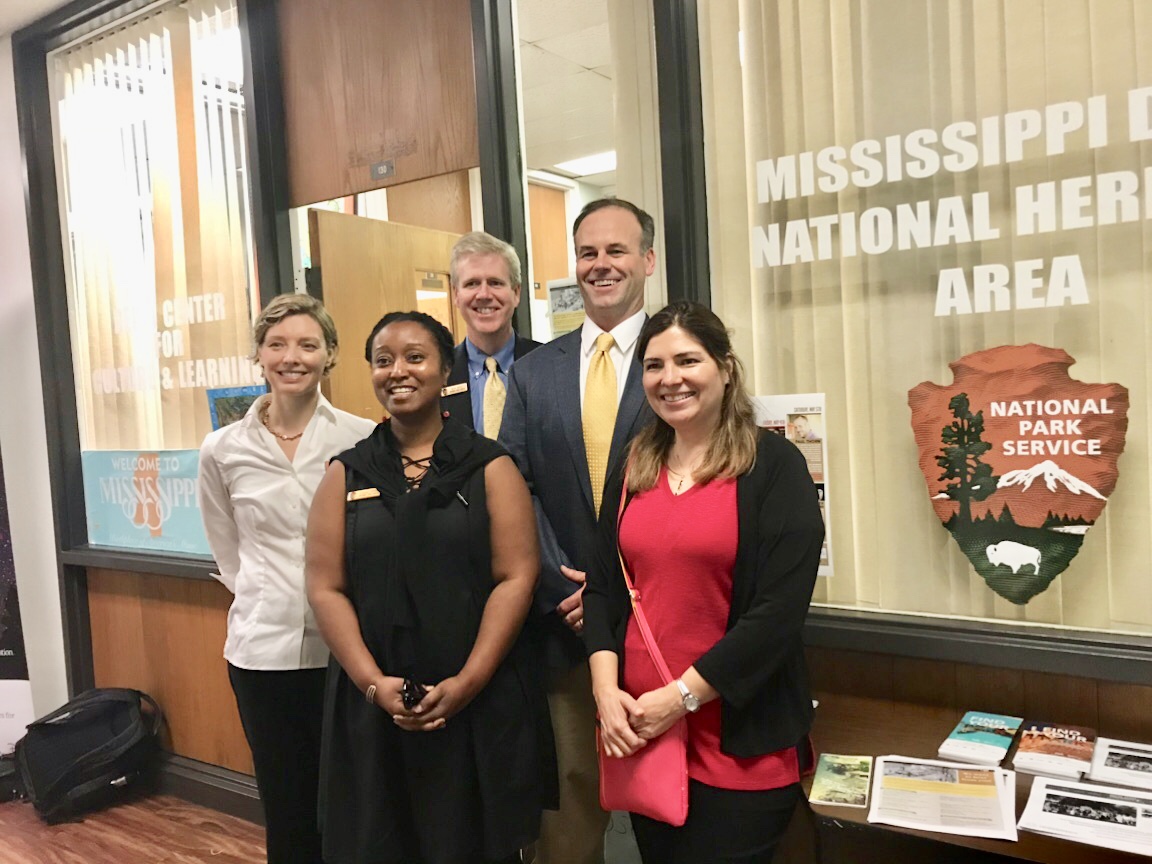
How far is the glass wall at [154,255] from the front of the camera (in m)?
2.90

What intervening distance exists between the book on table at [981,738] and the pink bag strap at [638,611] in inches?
23.5

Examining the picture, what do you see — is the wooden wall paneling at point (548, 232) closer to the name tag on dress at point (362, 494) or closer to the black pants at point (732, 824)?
the name tag on dress at point (362, 494)

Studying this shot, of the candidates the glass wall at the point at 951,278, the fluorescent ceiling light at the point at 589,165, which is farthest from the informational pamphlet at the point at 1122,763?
the fluorescent ceiling light at the point at 589,165

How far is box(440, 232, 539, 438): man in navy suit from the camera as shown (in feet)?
6.18

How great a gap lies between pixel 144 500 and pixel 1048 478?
3019 mm

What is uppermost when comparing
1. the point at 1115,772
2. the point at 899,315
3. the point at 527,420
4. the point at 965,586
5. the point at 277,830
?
the point at 899,315

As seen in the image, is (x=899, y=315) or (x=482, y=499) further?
(x=899, y=315)

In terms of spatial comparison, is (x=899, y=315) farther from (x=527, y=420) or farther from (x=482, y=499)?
(x=482, y=499)

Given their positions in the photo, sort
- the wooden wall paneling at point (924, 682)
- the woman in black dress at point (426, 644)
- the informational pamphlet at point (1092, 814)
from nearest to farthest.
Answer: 1. the informational pamphlet at point (1092, 814)
2. the woman in black dress at point (426, 644)
3. the wooden wall paneling at point (924, 682)

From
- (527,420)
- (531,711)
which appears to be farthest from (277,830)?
(527,420)

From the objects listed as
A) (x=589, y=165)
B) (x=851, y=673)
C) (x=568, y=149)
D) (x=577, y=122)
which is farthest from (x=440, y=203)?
(x=851, y=673)

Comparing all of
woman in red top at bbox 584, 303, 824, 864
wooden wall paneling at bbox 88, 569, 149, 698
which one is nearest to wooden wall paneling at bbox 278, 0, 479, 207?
woman in red top at bbox 584, 303, 824, 864

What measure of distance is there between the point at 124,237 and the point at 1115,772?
3466 mm

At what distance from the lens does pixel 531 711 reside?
5.22 ft
